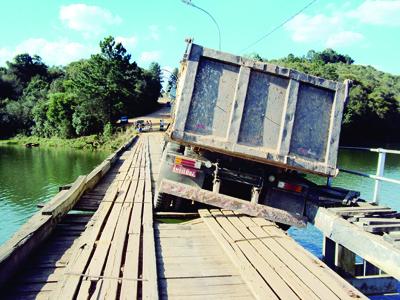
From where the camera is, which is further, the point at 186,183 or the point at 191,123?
the point at 186,183

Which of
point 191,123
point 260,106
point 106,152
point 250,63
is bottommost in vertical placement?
point 106,152

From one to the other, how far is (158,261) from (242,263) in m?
1.08

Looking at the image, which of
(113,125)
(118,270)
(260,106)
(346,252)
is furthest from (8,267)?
(113,125)

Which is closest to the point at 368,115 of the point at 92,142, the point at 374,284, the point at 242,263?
the point at 92,142

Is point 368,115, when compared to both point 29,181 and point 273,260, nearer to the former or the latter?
point 29,181

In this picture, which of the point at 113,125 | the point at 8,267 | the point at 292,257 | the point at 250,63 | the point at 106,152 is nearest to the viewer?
the point at 8,267

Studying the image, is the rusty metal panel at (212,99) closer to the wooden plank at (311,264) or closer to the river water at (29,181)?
the wooden plank at (311,264)

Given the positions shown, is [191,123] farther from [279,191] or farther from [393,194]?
[393,194]

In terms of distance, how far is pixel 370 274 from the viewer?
6625mm

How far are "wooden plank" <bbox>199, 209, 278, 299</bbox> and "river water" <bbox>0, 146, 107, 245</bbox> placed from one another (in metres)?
8.96

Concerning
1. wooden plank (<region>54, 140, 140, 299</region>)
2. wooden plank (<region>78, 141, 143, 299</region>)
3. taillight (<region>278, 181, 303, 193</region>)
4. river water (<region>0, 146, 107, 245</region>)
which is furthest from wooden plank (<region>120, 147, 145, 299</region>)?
river water (<region>0, 146, 107, 245</region>)

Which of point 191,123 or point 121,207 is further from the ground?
point 191,123

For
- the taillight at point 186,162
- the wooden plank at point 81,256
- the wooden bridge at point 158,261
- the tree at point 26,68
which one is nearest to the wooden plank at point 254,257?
the wooden bridge at point 158,261

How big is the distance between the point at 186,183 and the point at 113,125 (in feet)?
139
